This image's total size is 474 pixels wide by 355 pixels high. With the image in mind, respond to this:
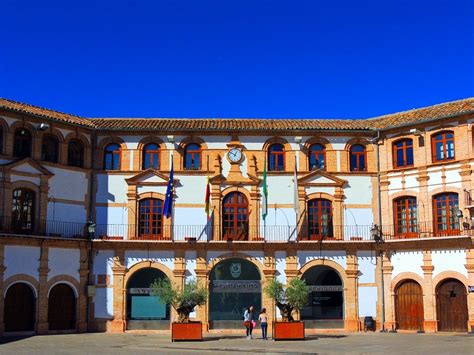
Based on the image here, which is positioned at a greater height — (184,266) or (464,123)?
(464,123)

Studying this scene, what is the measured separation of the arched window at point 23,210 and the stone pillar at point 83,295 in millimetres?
3084

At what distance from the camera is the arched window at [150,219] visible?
36906mm

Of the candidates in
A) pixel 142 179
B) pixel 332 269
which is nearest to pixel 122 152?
pixel 142 179

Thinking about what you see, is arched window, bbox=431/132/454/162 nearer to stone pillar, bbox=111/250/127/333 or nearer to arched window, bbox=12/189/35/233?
stone pillar, bbox=111/250/127/333

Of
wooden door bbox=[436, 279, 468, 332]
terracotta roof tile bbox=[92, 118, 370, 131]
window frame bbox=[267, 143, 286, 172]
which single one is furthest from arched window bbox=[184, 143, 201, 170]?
wooden door bbox=[436, 279, 468, 332]

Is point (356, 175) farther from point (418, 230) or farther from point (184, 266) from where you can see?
point (184, 266)

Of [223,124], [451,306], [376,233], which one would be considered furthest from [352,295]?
[223,124]

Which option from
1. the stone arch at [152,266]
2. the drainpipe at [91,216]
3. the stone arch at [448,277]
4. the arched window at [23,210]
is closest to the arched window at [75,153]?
the drainpipe at [91,216]

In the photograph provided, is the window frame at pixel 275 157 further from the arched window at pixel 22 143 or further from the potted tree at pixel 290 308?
the arched window at pixel 22 143

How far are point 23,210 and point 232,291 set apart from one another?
11.4 m

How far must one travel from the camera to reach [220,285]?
36219mm

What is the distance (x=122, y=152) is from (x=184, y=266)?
23.4ft

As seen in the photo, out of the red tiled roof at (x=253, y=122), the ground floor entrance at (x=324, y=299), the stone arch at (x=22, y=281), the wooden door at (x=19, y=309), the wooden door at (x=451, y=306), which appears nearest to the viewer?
the stone arch at (x=22, y=281)

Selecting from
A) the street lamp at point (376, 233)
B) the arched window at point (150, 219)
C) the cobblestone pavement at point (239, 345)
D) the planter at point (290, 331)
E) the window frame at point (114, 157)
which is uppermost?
the window frame at point (114, 157)
